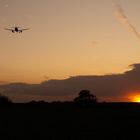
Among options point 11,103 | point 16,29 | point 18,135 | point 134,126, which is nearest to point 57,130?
point 18,135

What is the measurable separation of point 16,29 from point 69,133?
22227mm

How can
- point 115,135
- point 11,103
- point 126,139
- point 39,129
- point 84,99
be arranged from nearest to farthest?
point 126,139 < point 115,135 < point 39,129 < point 84,99 < point 11,103

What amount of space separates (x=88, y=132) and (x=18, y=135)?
176 inches

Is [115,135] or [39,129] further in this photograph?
[39,129]

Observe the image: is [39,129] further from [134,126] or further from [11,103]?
[11,103]

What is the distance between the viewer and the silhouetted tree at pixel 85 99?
207ft

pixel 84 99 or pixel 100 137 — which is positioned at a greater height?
pixel 84 99

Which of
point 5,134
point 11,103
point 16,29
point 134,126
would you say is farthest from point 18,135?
point 11,103

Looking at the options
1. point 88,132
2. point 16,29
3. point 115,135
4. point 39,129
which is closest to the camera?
point 115,135

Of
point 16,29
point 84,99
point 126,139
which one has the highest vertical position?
point 16,29

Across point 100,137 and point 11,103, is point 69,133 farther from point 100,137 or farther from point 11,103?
point 11,103

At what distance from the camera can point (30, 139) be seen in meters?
25.4

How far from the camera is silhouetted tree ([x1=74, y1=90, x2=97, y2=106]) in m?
63.1

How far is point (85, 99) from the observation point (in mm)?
64250
